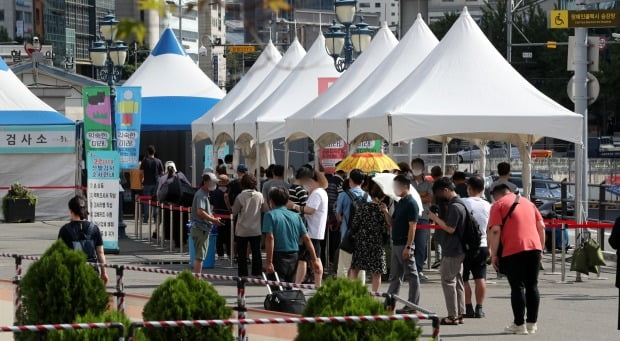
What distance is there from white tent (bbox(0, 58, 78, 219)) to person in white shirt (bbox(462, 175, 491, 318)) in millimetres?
19535

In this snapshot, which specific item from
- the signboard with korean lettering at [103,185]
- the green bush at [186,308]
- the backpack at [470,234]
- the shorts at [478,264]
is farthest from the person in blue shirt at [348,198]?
the signboard with korean lettering at [103,185]

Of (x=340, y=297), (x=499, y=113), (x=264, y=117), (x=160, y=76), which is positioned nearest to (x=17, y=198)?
(x=160, y=76)

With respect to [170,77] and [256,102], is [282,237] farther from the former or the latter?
[170,77]

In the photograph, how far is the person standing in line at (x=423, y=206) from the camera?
17073mm

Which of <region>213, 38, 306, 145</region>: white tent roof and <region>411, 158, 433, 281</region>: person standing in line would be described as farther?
<region>213, 38, 306, 145</region>: white tent roof

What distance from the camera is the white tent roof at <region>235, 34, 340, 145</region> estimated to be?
27.7 m

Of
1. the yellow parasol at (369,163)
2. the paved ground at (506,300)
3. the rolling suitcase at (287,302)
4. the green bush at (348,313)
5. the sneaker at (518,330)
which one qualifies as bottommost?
the paved ground at (506,300)

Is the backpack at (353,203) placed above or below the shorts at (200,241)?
above

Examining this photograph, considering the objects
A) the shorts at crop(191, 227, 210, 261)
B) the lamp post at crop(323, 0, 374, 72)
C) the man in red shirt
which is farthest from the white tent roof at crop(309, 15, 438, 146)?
the man in red shirt

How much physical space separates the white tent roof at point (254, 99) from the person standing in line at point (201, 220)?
10269mm

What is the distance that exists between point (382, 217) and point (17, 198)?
19.9m

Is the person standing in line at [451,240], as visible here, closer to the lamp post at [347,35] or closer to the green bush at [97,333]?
the green bush at [97,333]

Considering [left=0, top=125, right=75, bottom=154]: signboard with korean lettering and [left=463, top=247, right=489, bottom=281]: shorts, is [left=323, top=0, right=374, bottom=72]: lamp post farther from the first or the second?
[left=463, top=247, right=489, bottom=281]: shorts

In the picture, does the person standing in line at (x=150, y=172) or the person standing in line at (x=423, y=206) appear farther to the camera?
the person standing in line at (x=150, y=172)
